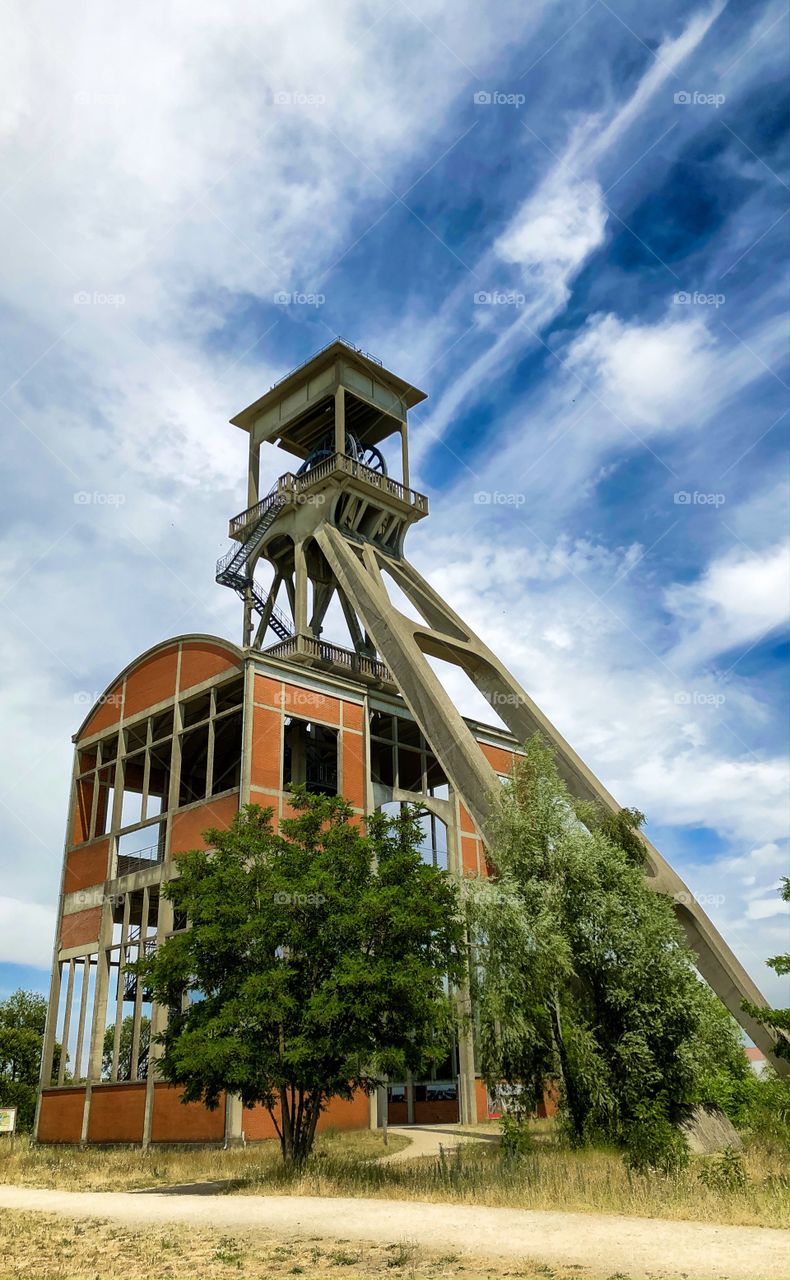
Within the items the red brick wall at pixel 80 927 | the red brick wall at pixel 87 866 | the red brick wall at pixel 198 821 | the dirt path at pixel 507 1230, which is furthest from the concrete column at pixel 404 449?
the dirt path at pixel 507 1230

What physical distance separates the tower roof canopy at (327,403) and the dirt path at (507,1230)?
2892 centimetres

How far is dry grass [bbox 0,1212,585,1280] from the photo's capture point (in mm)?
9109

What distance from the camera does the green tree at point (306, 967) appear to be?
1664 centimetres

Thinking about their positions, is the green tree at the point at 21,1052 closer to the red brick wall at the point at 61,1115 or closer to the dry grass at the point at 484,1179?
the red brick wall at the point at 61,1115

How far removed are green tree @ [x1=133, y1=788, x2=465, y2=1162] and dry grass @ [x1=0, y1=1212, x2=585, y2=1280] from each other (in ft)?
15.8

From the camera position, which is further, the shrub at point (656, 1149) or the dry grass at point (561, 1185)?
the shrub at point (656, 1149)

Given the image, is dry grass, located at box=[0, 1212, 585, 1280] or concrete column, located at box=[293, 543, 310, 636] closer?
dry grass, located at box=[0, 1212, 585, 1280]

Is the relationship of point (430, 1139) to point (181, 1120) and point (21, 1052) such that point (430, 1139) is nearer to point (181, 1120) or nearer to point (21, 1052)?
point (181, 1120)

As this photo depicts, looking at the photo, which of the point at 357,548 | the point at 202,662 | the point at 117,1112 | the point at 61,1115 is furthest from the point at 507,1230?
the point at 357,548

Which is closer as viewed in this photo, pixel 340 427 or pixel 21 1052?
pixel 340 427

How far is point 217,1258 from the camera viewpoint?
997cm

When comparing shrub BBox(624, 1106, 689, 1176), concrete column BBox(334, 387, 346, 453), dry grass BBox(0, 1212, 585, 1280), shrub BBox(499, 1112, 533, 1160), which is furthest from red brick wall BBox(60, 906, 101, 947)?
shrub BBox(624, 1106, 689, 1176)

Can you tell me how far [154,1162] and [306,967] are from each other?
890cm

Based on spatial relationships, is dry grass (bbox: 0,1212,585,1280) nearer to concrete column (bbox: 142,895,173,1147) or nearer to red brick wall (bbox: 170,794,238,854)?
concrete column (bbox: 142,895,173,1147)
